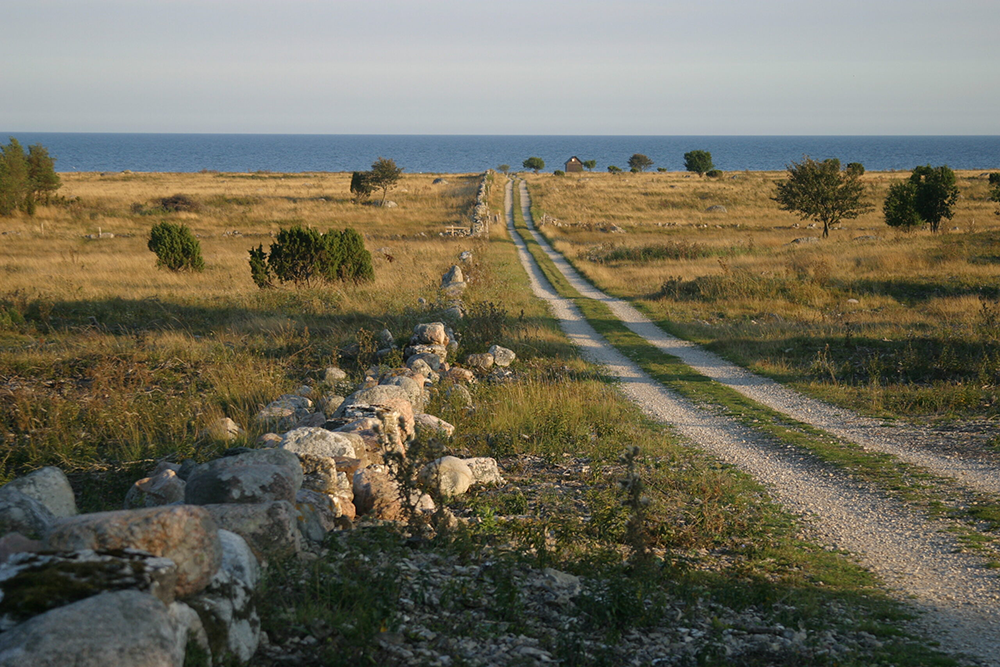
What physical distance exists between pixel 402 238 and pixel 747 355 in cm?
2423

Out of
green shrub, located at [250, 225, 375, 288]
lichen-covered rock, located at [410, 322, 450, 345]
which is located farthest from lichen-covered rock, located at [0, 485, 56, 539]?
green shrub, located at [250, 225, 375, 288]

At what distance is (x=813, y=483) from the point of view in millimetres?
8352

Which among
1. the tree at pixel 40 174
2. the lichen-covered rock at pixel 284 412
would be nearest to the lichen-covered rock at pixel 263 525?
the lichen-covered rock at pixel 284 412

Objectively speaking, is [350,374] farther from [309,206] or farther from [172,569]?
[309,206]

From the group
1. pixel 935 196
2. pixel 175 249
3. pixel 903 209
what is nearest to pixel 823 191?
pixel 903 209

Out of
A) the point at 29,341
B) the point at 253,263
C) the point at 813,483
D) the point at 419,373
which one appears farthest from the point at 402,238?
the point at 813,483

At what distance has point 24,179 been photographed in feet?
136

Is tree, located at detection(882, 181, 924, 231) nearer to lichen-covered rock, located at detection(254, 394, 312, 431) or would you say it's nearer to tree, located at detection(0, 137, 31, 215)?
lichen-covered rock, located at detection(254, 394, 312, 431)

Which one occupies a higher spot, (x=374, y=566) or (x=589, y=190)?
(x=589, y=190)

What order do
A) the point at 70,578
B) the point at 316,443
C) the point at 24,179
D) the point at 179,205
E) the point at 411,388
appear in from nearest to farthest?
1. the point at 70,578
2. the point at 316,443
3. the point at 411,388
4. the point at 24,179
5. the point at 179,205

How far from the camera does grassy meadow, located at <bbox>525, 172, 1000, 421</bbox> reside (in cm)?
1248

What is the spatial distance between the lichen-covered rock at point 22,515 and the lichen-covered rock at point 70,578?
129 cm

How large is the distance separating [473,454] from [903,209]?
120ft

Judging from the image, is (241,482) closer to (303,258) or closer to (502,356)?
(502,356)
